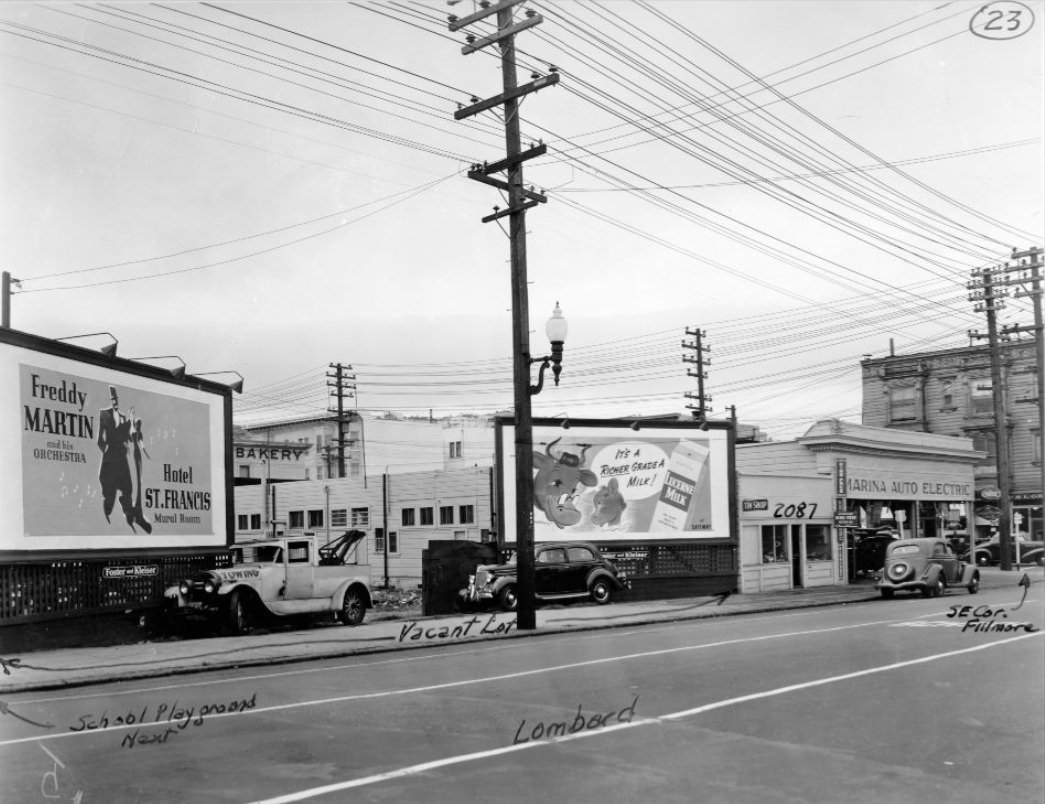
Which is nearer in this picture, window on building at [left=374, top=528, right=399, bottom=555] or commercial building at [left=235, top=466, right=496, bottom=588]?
commercial building at [left=235, top=466, right=496, bottom=588]

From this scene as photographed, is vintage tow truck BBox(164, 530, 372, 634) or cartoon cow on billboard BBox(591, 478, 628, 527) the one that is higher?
cartoon cow on billboard BBox(591, 478, 628, 527)

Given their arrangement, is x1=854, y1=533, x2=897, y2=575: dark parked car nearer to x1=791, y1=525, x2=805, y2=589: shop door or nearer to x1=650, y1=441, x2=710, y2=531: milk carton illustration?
x1=791, y1=525, x2=805, y2=589: shop door

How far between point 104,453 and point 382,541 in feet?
83.2

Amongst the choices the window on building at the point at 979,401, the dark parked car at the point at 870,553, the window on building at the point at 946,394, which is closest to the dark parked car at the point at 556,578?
the dark parked car at the point at 870,553

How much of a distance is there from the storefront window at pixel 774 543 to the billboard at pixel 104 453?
1766cm

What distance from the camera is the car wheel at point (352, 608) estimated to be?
20969 millimetres

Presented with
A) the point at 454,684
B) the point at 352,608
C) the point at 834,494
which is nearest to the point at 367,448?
the point at 834,494

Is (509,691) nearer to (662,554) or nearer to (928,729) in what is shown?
(928,729)

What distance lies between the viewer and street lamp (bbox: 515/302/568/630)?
1923 cm

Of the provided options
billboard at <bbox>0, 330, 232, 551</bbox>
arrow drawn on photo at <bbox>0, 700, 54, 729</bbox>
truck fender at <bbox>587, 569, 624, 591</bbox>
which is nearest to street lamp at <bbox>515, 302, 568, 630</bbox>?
billboard at <bbox>0, 330, 232, 551</bbox>

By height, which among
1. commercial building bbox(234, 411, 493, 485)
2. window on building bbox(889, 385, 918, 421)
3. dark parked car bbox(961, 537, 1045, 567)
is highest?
window on building bbox(889, 385, 918, 421)

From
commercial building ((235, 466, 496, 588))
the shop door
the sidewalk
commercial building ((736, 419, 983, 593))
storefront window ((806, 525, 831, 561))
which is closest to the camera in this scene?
the sidewalk

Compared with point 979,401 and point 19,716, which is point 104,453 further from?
point 979,401

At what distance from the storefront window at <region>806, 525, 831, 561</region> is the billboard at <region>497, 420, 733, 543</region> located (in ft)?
14.7
